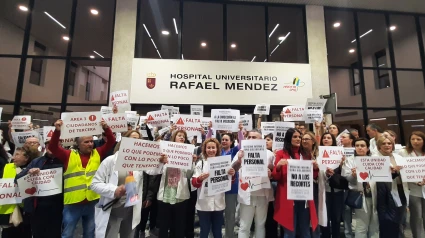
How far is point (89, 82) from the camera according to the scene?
6969mm

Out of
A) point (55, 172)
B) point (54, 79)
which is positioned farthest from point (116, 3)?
point (55, 172)

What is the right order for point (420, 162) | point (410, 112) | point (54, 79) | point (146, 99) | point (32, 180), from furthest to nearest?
→ point (410, 112) → point (54, 79) → point (146, 99) → point (420, 162) → point (32, 180)

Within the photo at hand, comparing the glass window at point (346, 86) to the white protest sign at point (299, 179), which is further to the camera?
the glass window at point (346, 86)

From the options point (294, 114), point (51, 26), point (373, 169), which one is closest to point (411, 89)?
point (294, 114)

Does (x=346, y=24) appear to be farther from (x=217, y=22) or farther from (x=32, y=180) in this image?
(x=32, y=180)

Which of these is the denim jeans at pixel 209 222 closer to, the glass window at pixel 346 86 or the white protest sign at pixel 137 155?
the white protest sign at pixel 137 155

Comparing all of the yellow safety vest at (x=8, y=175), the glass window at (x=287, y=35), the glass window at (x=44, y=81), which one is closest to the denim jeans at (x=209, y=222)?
the yellow safety vest at (x=8, y=175)

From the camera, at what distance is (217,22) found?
8078 mm

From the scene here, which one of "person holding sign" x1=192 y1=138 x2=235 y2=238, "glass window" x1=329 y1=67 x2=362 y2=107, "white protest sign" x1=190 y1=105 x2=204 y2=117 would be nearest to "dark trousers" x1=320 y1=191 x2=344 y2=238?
"person holding sign" x1=192 y1=138 x2=235 y2=238

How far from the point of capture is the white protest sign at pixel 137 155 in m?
2.24

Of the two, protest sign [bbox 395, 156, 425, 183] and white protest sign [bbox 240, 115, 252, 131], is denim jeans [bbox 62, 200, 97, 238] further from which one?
protest sign [bbox 395, 156, 425, 183]

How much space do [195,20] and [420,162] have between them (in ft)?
23.9

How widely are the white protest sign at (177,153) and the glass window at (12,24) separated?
6976 millimetres

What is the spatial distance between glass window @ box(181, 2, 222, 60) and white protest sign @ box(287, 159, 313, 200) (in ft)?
17.2
